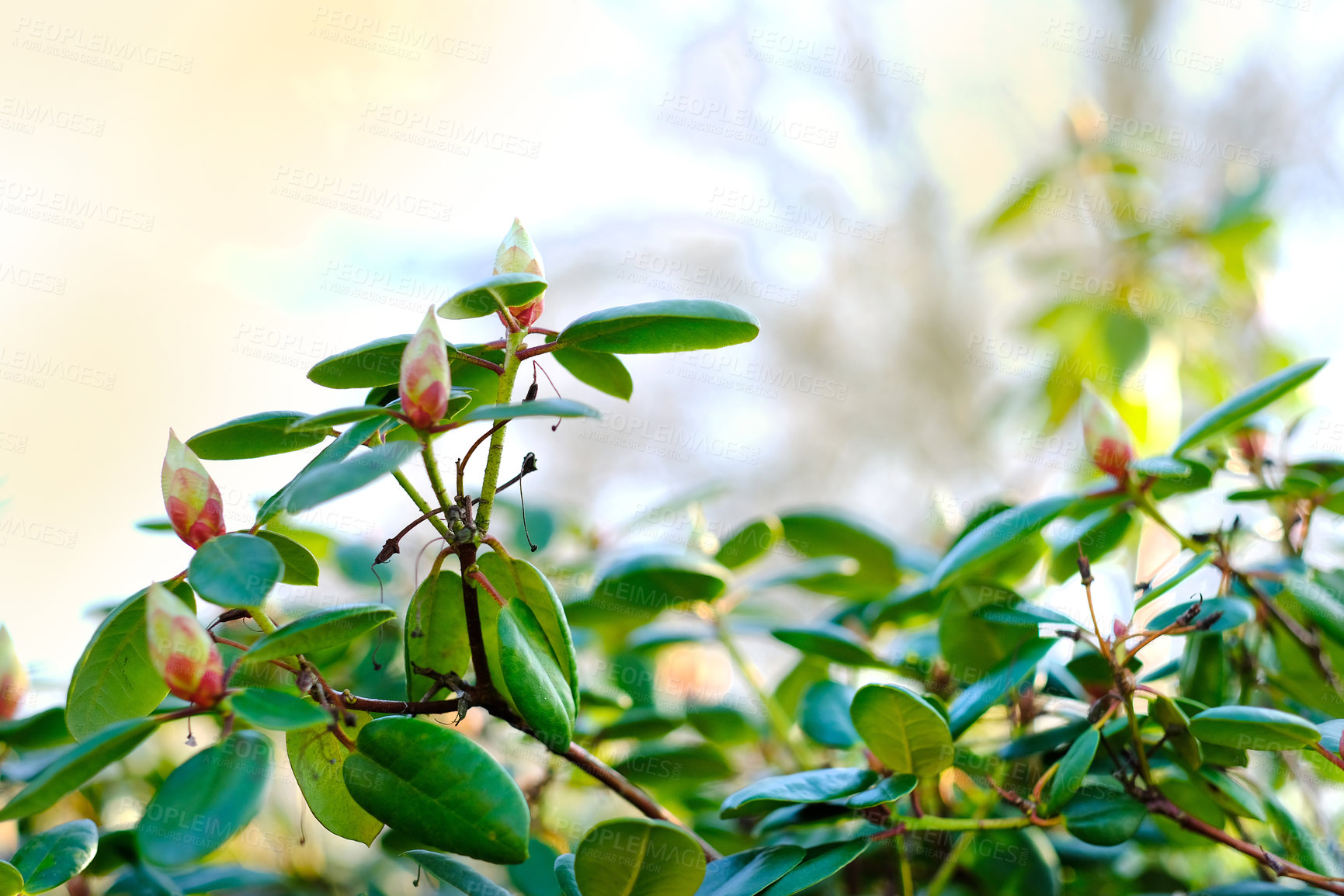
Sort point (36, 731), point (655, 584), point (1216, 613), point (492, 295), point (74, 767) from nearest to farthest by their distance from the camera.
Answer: point (74, 767), point (492, 295), point (1216, 613), point (36, 731), point (655, 584)

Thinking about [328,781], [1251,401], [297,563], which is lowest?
[328,781]

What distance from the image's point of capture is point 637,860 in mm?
414

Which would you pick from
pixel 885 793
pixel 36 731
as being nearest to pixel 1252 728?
pixel 885 793

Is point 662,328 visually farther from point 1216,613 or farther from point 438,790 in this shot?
point 1216,613

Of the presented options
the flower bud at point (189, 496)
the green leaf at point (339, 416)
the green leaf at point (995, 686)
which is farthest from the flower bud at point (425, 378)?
the green leaf at point (995, 686)

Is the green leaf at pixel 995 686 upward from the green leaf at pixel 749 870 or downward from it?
upward

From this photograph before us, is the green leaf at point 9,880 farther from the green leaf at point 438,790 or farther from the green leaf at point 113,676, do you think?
the green leaf at point 438,790

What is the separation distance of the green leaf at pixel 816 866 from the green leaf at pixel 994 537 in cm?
19

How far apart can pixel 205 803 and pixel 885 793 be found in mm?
364

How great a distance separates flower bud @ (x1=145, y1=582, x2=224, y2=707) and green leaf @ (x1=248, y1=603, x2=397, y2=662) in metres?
0.02

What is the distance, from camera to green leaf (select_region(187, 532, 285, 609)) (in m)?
0.39

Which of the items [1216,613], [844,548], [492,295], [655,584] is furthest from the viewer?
[844,548]

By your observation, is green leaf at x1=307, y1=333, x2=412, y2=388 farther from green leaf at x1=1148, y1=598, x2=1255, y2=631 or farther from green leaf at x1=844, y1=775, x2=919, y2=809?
green leaf at x1=1148, y1=598, x2=1255, y2=631

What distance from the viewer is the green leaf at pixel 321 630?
1.30 feet
